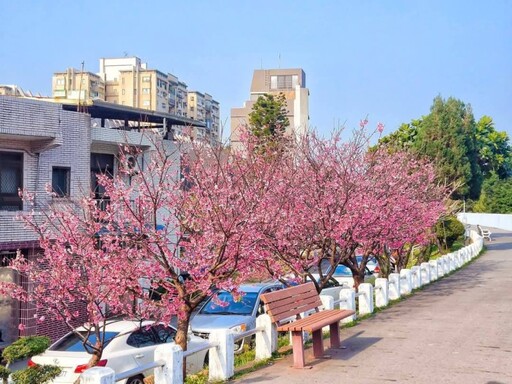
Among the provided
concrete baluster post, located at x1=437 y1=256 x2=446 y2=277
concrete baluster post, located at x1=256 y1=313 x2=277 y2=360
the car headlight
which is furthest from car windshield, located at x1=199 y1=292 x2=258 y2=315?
concrete baluster post, located at x1=437 y1=256 x2=446 y2=277

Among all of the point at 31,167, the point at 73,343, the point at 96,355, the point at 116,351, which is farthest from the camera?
the point at 31,167

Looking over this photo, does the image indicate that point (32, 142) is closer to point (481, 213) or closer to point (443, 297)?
point (443, 297)

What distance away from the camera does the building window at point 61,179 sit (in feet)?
68.4

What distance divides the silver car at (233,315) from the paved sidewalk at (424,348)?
2.23m

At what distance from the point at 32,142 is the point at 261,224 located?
34.8 ft

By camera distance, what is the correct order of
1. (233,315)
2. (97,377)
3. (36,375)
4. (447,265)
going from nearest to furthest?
(97,377)
(36,375)
(233,315)
(447,265)

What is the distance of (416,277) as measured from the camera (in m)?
22.2

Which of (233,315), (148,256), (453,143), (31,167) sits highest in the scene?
(453,143)

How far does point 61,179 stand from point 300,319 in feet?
39.7

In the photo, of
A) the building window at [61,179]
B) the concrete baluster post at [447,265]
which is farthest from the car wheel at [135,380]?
the concrete baluster post at [447,265]

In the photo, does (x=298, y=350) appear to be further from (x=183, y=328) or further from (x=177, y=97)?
(x=177, y=97)

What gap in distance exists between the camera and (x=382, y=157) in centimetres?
2155

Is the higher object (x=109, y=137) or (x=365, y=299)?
(x=109, y=137)

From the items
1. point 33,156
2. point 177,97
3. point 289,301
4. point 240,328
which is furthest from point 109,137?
point 177,97
